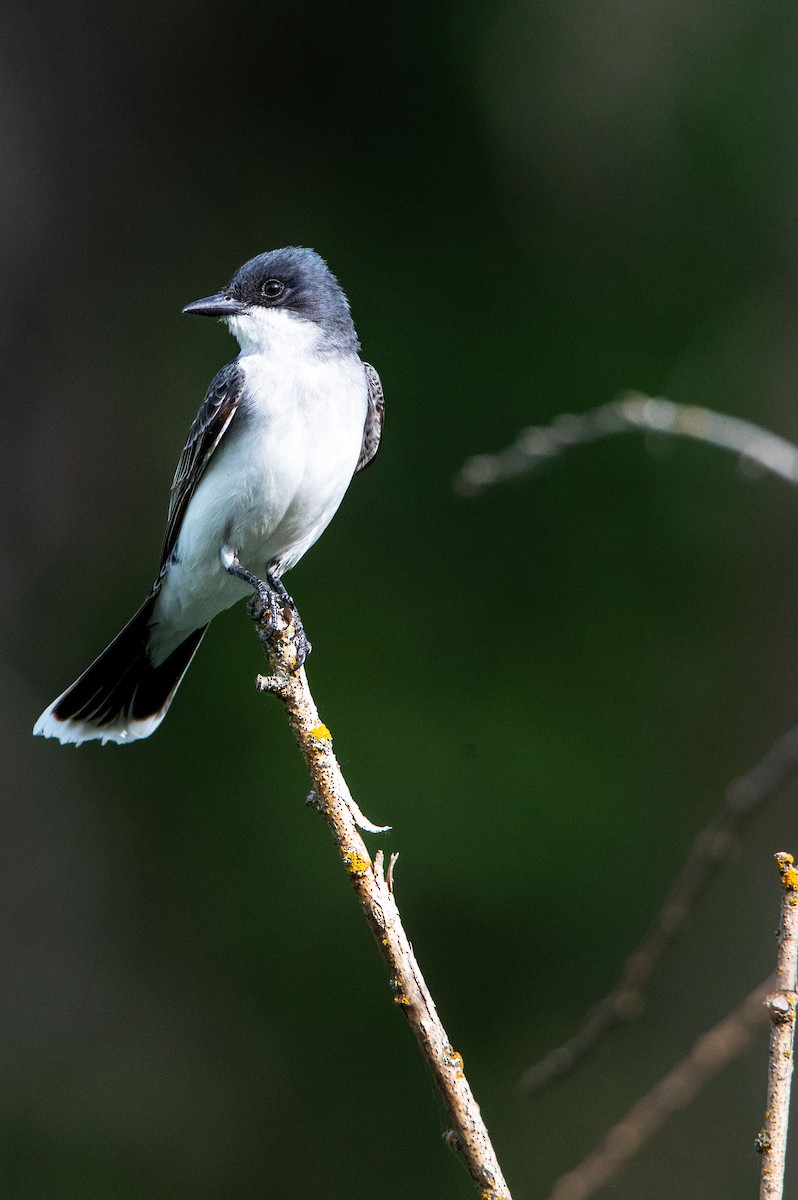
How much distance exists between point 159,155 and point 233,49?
79cm

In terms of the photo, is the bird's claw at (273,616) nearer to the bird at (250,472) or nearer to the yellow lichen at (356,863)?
the bird at (250,472)

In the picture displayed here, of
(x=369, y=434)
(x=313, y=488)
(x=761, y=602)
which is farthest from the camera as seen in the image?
(x=761, y=602)

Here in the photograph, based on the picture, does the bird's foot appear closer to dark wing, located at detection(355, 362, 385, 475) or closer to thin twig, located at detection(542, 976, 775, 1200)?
dark wing, located at detection(355, 362, 385, 475)

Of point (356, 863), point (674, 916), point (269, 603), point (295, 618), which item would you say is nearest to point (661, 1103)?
point (674, 916)

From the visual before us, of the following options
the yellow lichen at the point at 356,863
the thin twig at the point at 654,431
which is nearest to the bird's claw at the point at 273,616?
the thin twig at the point at 654,431

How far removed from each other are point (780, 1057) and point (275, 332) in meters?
3.39

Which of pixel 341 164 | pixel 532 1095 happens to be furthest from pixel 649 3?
pixel 532 1095

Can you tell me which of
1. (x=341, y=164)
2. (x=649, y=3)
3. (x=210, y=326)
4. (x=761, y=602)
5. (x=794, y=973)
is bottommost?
(x=794, y=973)

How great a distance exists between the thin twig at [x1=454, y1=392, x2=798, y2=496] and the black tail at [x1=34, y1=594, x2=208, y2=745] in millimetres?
1774

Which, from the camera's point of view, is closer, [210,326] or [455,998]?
[455,998]

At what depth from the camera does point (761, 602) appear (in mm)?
7820

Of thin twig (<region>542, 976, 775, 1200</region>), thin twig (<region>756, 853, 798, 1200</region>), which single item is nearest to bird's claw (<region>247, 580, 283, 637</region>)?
thin twig (<region>542, 976, 775, 1200</region>)

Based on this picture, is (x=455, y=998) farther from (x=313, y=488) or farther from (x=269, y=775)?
(x=313, y=488)

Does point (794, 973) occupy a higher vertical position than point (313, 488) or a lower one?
lower
